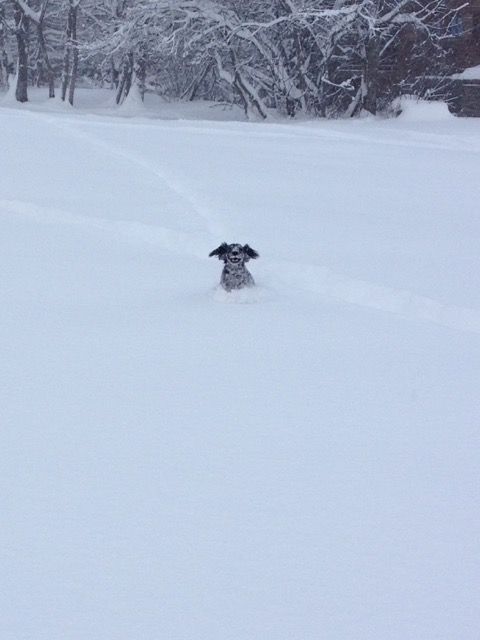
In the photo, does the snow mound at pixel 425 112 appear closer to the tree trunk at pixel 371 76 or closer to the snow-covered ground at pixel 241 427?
the tree trunk at pixel 371 76

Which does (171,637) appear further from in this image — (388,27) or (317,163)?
(388,27)

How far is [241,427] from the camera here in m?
4.56

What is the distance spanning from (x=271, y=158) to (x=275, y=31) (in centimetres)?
1323

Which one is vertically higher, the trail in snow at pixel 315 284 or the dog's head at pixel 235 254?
the dog's head at pixel 235 254

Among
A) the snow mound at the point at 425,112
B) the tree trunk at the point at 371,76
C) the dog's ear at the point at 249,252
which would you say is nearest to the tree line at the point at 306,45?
the tree trunk at the point at 371,76

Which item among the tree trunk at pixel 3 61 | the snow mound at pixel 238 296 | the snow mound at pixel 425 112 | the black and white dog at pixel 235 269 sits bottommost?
the tree trunk at pixel 3 61

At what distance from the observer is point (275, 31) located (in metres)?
28.2

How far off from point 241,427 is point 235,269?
2738mm

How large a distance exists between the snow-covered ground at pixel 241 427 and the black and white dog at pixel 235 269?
5.2 inches

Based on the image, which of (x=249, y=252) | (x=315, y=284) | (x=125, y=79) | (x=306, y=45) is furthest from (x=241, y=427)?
(x=125, y=79)

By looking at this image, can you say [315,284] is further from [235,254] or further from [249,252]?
[235,254]

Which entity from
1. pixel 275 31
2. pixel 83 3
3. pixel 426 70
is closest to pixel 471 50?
pixel 426 70

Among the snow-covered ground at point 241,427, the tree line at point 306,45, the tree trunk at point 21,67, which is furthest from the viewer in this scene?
the tree trunk at point 21,67

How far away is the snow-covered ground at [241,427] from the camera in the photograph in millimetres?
3068
